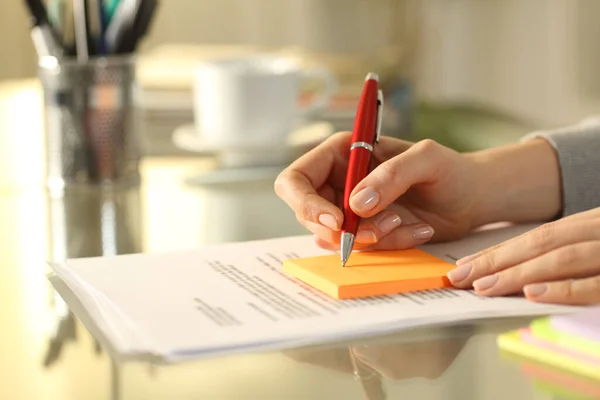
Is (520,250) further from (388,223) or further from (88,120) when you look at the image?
(88,120)

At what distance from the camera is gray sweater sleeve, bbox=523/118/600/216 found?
3.19 ft

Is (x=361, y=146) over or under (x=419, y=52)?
over

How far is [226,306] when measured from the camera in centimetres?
69

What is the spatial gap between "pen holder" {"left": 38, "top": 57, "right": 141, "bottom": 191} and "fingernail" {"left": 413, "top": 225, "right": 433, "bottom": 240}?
51 centimetres

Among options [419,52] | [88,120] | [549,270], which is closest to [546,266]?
[549,270]

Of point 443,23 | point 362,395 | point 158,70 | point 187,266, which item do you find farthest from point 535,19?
point 362,395

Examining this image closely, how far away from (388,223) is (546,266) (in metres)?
0.14

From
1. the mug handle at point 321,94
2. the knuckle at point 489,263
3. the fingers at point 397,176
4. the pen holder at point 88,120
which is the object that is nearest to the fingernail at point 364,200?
the fingers at point 397,176

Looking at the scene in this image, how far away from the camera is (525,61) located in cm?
258

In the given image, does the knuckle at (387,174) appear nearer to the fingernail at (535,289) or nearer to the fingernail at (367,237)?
the fingernail at (367,237)

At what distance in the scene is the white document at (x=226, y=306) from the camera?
631mm

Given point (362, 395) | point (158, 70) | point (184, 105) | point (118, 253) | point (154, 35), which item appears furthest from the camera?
point (154, 35)

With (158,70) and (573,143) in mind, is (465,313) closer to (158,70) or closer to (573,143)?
(573,143)

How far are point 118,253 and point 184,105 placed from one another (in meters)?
0.72
